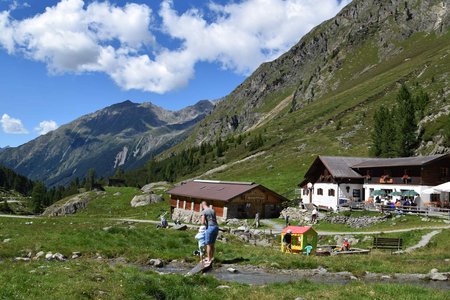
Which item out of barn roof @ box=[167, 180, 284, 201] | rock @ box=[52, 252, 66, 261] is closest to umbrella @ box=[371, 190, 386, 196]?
barn roof @ box=[167, 180, 284, 201]

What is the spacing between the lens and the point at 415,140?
95.4m

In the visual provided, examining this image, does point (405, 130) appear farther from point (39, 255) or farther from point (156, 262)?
point (39, 255)

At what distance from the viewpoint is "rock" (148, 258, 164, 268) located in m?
25.1

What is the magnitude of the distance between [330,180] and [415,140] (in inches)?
1342

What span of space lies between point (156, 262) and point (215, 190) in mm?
50197

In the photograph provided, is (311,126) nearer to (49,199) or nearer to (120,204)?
(120,204)

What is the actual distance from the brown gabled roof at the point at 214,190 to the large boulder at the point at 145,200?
2364cm

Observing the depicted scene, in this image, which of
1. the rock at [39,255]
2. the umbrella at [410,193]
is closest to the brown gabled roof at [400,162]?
the umbrella at [410,193]

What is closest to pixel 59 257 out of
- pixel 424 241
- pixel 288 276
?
pixel 288 276

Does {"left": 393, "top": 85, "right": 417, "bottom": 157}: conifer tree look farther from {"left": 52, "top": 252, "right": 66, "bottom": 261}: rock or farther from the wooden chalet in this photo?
{"left": 52, "top": 252, "right": 66, "bottom": 261}: rock

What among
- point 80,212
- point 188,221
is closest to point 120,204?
point 80,212

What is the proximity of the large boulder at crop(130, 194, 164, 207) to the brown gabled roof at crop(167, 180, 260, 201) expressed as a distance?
931 inches

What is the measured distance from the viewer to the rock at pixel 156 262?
2511 cm

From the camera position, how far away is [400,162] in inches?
2685
